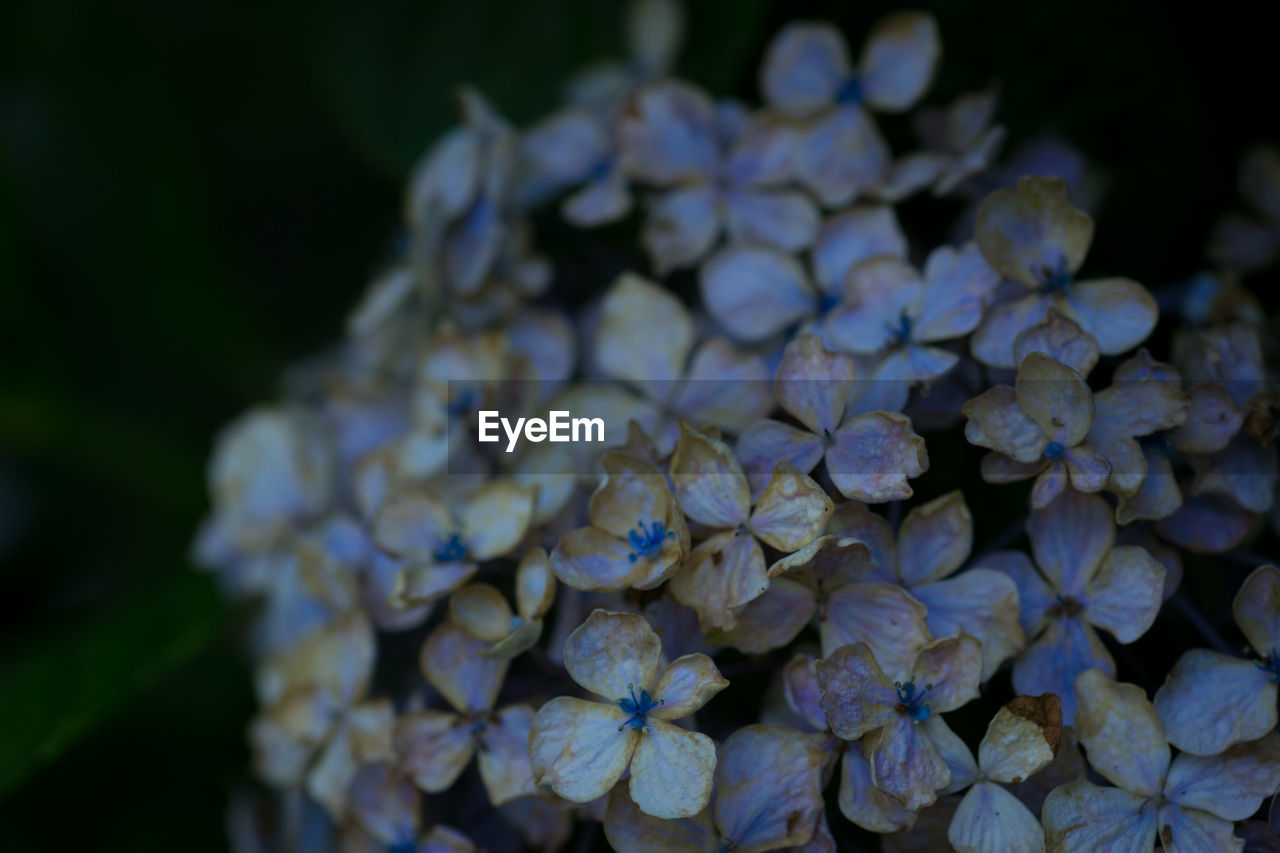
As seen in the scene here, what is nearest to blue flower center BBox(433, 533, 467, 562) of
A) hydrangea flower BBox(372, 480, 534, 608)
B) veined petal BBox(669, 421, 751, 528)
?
hydrangea flower BBox(372, 480, 534, 608)

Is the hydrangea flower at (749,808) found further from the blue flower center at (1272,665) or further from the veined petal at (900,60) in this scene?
the veined petal at (900,60)

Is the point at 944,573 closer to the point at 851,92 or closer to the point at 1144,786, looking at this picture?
the point at 1144,786

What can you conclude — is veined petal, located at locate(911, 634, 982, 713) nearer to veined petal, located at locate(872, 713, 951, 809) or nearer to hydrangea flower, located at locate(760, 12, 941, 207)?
veined petal, located at locate(872, 713, 951, 809)

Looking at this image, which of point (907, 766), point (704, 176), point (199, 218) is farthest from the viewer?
point (199, 218)

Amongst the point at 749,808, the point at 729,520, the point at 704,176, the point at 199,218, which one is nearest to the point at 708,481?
the point at 729,520

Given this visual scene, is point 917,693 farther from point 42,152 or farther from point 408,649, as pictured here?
point 42,152

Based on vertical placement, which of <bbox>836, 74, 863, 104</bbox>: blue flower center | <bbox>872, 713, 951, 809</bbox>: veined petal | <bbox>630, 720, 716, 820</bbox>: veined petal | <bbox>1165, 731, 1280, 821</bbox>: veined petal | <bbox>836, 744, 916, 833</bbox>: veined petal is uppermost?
<bbox>836, 74, 863, 104</bbox>: blue flower center

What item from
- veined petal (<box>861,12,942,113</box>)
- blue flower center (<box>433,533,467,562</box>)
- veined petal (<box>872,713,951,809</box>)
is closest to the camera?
veined petal (<box>872,713,951,809</box>)
